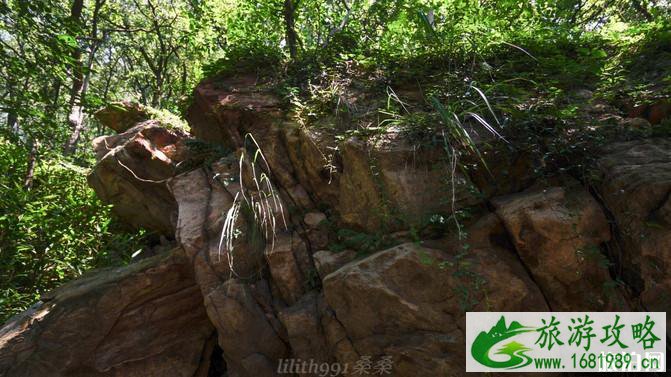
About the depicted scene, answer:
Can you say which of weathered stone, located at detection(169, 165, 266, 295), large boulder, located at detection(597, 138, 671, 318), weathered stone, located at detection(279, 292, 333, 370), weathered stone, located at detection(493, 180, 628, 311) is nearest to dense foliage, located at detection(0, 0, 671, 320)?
large boulder, located at detection(597, 138, 671, 318)

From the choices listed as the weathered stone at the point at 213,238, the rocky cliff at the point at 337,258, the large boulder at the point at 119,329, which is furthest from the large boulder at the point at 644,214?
the large boulder at the point at 119,329

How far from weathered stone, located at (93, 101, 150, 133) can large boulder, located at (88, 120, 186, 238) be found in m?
0.60

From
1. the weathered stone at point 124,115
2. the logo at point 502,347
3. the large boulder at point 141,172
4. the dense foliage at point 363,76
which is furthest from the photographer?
the weathered stone at point 124,115

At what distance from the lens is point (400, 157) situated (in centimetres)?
359

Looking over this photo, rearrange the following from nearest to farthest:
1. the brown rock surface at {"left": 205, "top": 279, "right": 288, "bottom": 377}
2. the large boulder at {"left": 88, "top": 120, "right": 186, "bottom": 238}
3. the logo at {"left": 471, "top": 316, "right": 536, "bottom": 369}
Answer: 1. the logo at {"left": 471, "top": 316, "right": 536, "bottom": 369}
2. the brown rock surface at {"left": 205, "top": 279, "right": 288, "bottom": 377}
3. the large boulder at {"left": 88, "top": 120, "right": 186, "bottom": 238}

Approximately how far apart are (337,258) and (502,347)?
1.44m

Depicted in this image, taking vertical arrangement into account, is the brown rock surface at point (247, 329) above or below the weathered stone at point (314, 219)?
below

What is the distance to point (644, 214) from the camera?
2.75 metres

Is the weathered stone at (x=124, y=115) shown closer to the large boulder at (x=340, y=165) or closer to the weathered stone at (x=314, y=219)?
the large boulder at (x=340, y=165)

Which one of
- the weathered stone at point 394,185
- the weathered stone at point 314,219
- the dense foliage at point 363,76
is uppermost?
the dense foliage at point 363,76

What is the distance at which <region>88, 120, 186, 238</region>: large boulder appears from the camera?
560 centimetres

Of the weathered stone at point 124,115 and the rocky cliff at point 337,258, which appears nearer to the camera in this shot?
the rocky cliff at point 337,258

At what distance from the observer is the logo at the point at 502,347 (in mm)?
2850

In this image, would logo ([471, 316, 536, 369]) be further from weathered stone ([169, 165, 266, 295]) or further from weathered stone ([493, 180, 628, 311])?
weathered stone ([169, 165, 266, 295])
